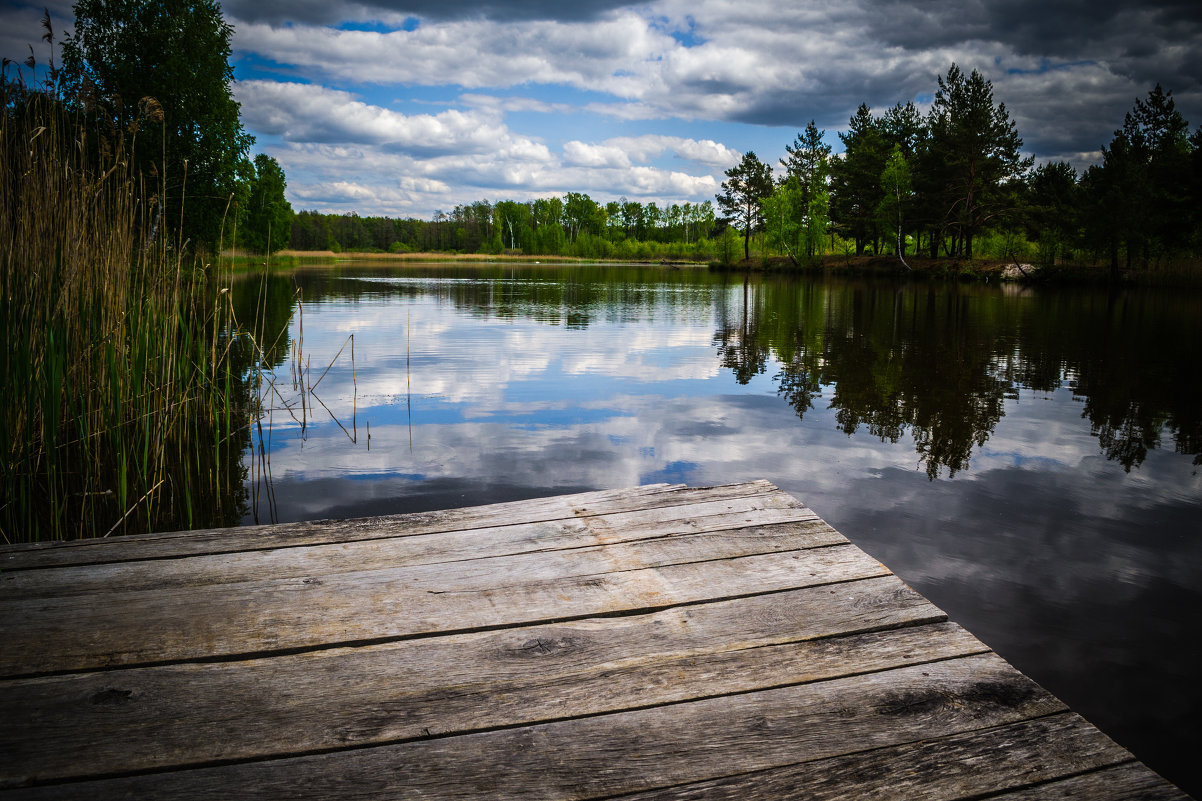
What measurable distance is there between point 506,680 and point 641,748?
0.35 m

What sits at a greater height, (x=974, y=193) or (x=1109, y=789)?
(x=974, y=193)

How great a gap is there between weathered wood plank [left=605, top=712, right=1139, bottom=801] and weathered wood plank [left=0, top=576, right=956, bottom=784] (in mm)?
250

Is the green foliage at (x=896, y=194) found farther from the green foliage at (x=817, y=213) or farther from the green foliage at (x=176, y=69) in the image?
the green foliage at (x=176, y=69)

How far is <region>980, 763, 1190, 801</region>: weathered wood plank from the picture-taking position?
48.5 inches

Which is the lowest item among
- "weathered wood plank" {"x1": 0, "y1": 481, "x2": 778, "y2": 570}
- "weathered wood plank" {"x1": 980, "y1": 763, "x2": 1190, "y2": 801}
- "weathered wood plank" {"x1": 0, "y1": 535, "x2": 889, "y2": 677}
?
"weathered wood plank" {"x1": 980, "y1": 763, "x2": 1190, "y2": 801}

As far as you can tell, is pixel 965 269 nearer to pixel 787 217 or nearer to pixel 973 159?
pixel 973 159

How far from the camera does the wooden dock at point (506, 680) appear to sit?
4.09 feet

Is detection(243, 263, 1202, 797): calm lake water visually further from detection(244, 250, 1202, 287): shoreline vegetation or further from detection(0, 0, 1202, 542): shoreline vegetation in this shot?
detection(244, 250, 1202, 287): shoreline vegetation

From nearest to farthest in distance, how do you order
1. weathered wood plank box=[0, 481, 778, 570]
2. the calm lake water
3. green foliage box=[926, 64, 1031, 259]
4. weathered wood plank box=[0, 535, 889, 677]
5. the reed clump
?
weathered wood plank box=[0, 535, 889, 677] → weathered wood plank box=[0, 481, 778, 570] → the calm lake water → the reed clump → green foliage box=[926, 64, 1031, 259]

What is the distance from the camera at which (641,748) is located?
1324 mm

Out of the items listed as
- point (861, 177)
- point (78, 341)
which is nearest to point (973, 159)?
point (861, 177)

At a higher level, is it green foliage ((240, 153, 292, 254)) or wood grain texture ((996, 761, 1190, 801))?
green foliage ((240, 153, 292, 254))

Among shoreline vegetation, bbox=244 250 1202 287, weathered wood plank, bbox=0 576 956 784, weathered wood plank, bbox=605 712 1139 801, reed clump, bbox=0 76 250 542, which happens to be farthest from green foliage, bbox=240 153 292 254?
weathered wood plank, bbox=605 712 1139 801

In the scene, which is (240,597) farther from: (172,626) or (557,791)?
(557,791)
